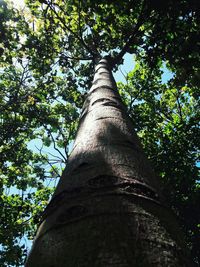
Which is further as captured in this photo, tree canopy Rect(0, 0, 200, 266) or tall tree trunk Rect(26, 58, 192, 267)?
tree canopy Rect(0, 0, 200, 266)

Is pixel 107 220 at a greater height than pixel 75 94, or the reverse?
pixel 75 94

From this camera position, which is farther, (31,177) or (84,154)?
(31,177)

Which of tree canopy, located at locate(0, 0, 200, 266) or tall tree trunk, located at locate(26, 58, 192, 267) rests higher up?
Answer: tree canopy, located at locate(0, 0, 200, 266)

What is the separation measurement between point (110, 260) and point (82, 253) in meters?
0.09

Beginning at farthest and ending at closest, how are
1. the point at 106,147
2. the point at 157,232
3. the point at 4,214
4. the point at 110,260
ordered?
the point at 4,214
the point at 106,147
the point at 157,232
the point at 110,260

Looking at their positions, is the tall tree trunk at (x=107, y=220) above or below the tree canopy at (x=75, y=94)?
below

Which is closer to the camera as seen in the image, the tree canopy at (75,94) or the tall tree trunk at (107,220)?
the tall tree trunk at (107,220)

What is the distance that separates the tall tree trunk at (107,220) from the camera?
68cm

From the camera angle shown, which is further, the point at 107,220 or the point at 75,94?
the point at 75,94

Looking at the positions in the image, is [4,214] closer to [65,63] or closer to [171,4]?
[65,63]

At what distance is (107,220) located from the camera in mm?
798

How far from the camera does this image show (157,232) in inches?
31.3

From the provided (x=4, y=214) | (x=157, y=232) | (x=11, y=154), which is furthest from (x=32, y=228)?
(x=157, y=232)

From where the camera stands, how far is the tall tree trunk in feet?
2.23
